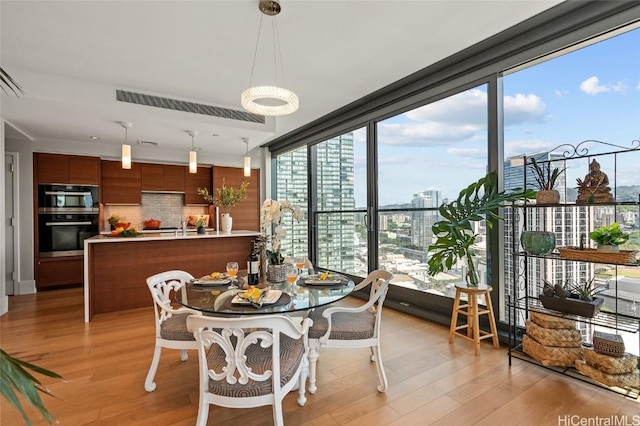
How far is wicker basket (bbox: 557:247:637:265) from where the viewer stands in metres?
2.00

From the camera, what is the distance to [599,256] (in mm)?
Result: 2125

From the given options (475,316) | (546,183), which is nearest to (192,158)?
(475,316)

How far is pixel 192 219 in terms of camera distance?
21.4 ft

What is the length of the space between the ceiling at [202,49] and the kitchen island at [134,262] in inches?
64.7

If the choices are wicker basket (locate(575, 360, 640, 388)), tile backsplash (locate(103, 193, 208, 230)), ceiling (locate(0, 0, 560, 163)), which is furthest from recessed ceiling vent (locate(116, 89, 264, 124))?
wicker basket (locate(575, 360, 640, 388))

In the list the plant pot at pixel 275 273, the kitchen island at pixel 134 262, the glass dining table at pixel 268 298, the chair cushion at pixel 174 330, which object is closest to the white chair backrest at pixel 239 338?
the glass dining table at pixel 268 298

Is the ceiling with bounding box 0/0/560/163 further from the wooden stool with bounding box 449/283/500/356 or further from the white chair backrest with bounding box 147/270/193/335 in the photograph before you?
the wooden stool with bounding box 449/283/500/356

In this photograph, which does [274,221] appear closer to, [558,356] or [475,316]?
[475,316]

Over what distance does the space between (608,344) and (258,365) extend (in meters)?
2.35

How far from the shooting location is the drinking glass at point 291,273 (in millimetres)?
2375

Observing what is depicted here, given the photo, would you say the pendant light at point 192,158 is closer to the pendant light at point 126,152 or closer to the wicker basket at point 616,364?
the pendant light at point 126,152

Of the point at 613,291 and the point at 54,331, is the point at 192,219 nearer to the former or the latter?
the point at 54,331

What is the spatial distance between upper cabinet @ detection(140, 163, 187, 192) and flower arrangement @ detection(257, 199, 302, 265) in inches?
174

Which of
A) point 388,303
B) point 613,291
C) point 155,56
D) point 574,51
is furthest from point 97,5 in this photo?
point 613,291
